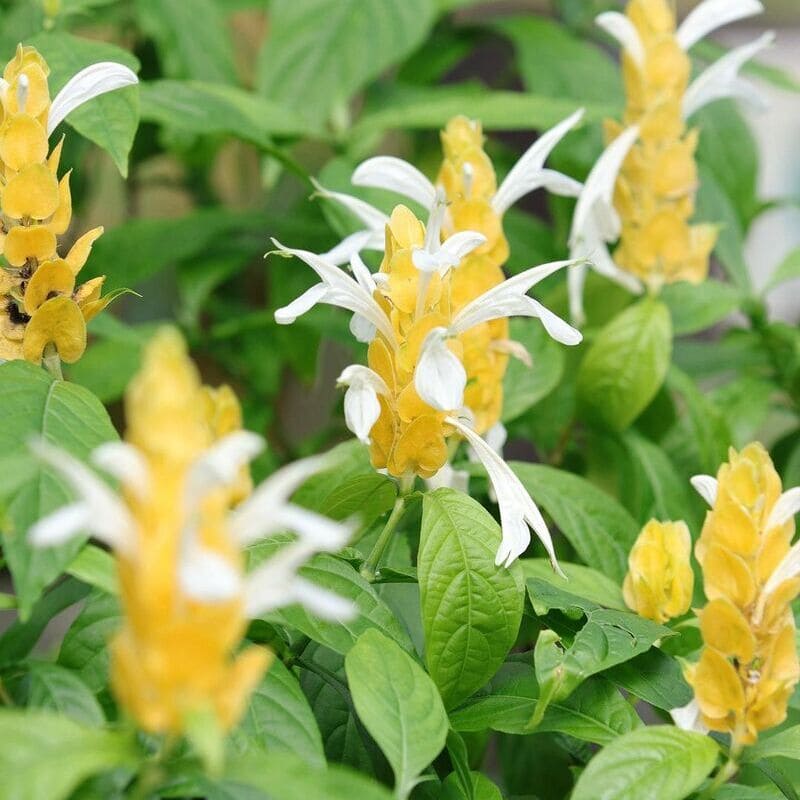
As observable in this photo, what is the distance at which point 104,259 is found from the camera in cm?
82

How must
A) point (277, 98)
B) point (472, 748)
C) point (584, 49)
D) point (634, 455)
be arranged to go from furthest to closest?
point (584, 49)
point (277, 98)
point (634, 455)
point (472, 748)

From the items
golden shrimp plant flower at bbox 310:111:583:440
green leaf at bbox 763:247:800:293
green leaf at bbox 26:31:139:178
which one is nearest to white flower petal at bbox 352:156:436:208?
golden shrimp plant flower at bbox 310:111:583:440

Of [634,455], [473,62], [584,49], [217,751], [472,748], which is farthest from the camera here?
[473,62]

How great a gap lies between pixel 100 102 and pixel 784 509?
0.35 meters

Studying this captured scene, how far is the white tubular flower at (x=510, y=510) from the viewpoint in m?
0.42

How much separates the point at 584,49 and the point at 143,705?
2.56ft

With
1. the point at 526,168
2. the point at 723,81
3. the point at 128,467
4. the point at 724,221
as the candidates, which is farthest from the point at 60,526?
the point at 724,221

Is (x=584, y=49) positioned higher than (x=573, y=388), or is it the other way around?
(x=584, y=49)

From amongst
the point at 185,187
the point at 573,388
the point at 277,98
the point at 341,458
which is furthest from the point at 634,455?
the point at 185,187

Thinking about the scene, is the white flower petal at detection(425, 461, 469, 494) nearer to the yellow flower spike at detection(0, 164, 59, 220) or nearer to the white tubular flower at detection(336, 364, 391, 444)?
the white tubular flower at detection(336, 364, 391, 444)

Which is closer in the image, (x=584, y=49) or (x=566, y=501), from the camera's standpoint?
(x=566, y=501)

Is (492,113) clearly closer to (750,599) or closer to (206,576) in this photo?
(750,599)

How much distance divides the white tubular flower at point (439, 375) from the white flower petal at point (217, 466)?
0.12 m

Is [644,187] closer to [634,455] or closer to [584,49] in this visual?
[634,455]
